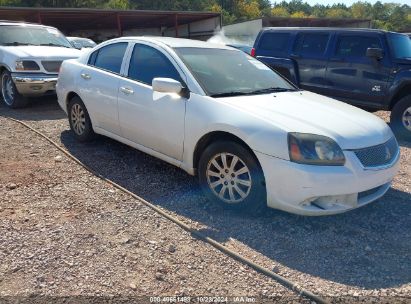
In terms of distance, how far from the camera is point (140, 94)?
14.2ft

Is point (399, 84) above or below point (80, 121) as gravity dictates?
above

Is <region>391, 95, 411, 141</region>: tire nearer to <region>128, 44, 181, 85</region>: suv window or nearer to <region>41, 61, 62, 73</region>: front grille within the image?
<region>128, 44, 181, 85</region>: suv window

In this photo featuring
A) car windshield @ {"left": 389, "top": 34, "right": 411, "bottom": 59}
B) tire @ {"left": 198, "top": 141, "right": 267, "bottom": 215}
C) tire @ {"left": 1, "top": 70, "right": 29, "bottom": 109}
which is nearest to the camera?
tire @ {"left": 198, "top": 141, "right": 267, "bottom": 215}

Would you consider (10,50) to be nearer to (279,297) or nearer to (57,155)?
(57,155)

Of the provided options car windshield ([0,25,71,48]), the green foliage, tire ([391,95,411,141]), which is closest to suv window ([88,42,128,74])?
car windshield ([0,25,71,48])

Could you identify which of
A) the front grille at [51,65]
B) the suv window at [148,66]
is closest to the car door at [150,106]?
the suv window at [148,66]

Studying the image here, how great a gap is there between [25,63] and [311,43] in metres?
5.87

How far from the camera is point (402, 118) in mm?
6914

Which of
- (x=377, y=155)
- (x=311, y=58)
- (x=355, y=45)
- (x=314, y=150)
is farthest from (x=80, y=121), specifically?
(x=355, y=45)

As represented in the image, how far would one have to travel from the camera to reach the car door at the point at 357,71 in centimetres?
716

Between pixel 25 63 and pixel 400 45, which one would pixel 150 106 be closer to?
pixel 25 63

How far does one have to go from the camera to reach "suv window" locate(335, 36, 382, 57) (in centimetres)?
734

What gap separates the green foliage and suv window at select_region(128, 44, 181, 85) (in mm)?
40453

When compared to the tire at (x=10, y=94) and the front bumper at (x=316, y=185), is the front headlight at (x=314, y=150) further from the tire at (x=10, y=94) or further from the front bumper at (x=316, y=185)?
the tire at (x=10, y=94)
